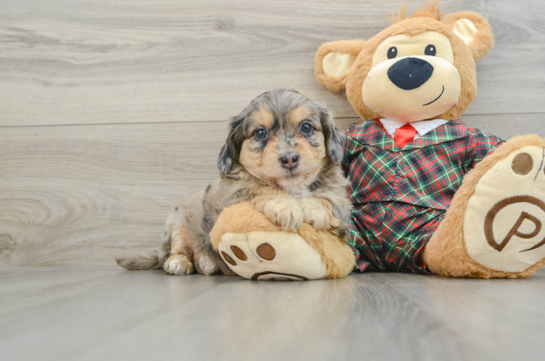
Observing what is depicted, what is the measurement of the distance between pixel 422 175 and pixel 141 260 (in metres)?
1.21

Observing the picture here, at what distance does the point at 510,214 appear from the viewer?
42.5 inches

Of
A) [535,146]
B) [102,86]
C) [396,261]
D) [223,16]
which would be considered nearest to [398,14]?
[223,16]

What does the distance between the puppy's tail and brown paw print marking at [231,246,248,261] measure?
0.60m

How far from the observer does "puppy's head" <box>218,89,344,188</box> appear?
1.25m

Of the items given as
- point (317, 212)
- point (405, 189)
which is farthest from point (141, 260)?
point (405, 189)

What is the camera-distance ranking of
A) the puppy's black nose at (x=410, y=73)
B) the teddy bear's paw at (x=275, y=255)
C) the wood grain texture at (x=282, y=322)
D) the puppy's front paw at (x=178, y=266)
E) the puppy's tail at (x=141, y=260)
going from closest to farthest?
the wood grain texture at (x=282, y=322) < the teddy bear's paw at (x=275, y=255) < the puppy's black nose at (x=410, y=73) < the puppy's front paw at (x=178, y=266) < the puppy's tail at (x=141, y=260)

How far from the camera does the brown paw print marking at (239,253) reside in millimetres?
1213

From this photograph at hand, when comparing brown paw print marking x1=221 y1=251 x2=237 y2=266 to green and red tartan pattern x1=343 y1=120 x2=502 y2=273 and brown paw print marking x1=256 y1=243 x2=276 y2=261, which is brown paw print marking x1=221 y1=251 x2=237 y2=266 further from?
green and red tartan pattern x1=343 y1=120 x2=502 y2=273

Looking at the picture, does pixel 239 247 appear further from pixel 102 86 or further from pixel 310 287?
pixel 102 86

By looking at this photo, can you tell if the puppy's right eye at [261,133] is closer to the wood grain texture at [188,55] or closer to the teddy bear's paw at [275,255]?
→ the teddy bear's paw at [275,255]

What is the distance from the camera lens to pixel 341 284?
114 centimetres

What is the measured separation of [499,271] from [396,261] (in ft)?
1.15

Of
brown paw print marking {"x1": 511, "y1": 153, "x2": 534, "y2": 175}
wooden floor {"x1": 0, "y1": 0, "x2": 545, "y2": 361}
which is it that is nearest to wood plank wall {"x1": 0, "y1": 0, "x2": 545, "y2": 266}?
wooden floor {"x1": 0, "y1": 0, "x2": 545, "y2": 361}

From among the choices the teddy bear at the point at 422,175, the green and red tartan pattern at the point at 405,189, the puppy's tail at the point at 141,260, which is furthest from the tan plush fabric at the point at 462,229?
the puppy's tail at the point at 141,260
